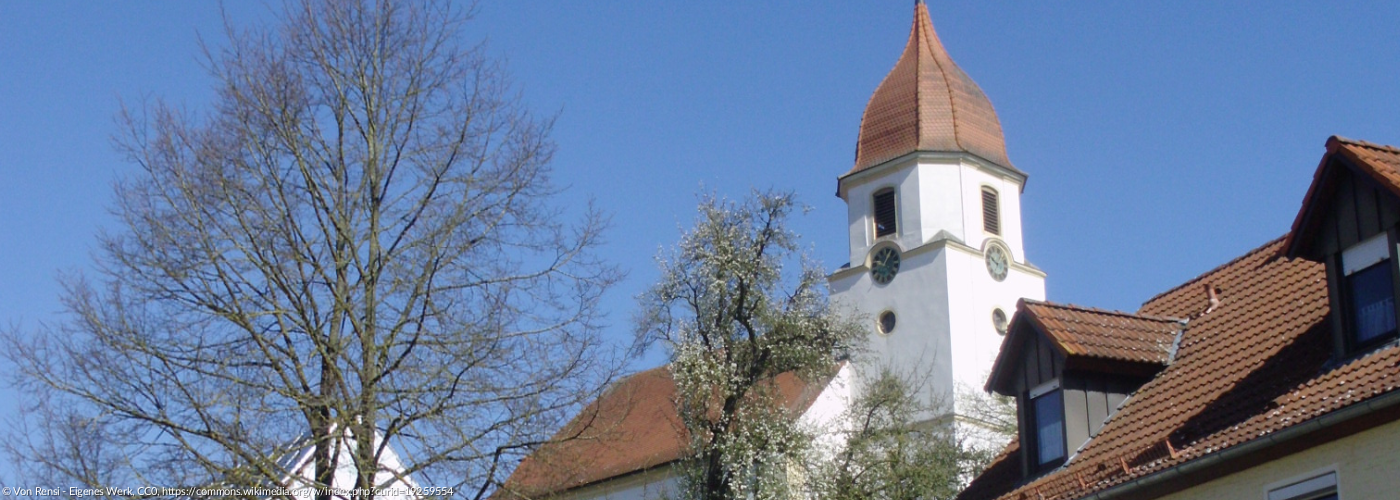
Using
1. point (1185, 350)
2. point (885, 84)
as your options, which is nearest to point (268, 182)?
point (1185, 350)

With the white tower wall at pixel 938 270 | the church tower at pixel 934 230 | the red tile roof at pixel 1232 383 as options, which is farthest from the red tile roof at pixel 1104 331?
the white tower wall at pixel 938 270

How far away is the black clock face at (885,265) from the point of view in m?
45.7

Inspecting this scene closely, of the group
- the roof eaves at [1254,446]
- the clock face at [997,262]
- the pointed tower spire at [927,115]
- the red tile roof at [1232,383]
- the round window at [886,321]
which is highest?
the pointed tower spire at [927,115]

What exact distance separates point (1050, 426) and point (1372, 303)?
12.3 feet

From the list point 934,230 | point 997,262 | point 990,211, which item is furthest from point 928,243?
point 990,211

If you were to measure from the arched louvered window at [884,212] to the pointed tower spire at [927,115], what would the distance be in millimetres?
905

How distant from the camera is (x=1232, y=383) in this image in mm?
13594

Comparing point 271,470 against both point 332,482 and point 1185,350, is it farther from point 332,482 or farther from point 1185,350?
point 1185,350

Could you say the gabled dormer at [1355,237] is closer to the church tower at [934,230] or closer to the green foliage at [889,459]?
the green foliage at [889,459]

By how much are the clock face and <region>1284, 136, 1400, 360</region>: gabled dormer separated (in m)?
32.5

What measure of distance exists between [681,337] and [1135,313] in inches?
566

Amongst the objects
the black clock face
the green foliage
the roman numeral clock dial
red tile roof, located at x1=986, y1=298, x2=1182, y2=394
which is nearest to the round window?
the black clock face

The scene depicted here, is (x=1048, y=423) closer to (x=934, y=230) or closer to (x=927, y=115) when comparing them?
(x=934, y=230)

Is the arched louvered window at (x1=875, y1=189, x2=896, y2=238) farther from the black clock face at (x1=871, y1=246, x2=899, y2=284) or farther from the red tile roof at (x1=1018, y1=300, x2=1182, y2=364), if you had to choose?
the red tile roof at (x1=1018, y1=300, x2=1182, y2=364)
